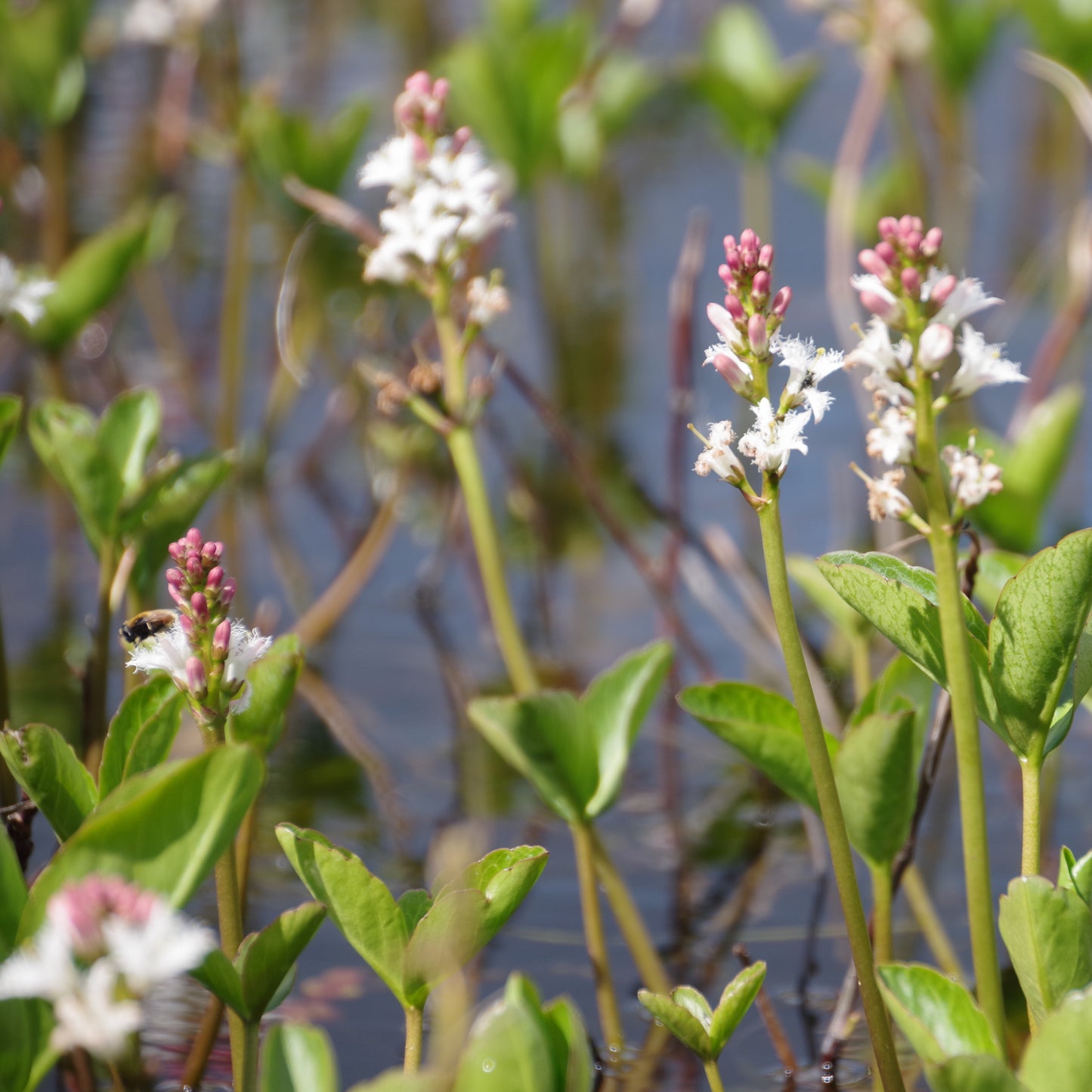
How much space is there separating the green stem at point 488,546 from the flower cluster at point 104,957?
1.47 feet

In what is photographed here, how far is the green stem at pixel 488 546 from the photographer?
913mm

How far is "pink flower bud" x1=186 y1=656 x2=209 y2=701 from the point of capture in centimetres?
60

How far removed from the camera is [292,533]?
5.98 ft

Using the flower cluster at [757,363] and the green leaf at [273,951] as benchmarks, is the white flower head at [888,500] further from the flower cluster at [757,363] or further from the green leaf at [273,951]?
the green leaf at [273,951]

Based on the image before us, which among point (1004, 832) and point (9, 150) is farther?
point (9, 150)

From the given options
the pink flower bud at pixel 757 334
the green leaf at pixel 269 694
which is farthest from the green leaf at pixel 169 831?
the pink flower bud at pixel 757 334

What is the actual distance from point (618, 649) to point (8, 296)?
81cm

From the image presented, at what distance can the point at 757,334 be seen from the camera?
582 mm

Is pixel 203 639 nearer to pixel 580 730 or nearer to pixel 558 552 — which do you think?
pixel 580 730

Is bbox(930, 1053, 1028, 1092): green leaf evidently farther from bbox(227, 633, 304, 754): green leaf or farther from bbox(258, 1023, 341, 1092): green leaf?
bbox(227, 633, 304, 754): green leaf

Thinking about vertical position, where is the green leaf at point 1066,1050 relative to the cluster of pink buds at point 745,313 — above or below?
below

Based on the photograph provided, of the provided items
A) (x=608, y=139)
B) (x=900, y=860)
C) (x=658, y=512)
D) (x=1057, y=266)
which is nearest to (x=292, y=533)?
(x=658, y=512)

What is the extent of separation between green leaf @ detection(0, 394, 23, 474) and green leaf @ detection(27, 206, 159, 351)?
1.50 ft

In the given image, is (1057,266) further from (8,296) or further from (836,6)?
(8,296)
